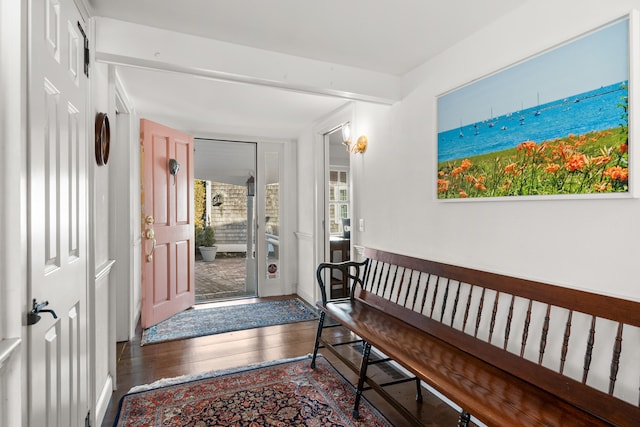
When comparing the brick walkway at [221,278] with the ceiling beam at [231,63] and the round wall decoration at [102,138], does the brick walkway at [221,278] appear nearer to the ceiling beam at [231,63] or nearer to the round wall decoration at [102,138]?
the round wall decoration at [102,138]

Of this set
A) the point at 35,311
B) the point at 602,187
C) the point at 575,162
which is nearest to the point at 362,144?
the point at 575,162

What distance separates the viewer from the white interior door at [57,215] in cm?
108

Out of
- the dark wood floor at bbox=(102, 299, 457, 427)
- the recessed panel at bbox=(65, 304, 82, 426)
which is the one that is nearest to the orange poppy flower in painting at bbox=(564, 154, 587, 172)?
the dark wood floor at bbox=(102, 299, 457, 427)

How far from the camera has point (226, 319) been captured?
3.83 meters

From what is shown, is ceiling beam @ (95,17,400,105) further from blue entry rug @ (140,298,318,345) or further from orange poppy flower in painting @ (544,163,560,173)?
blue entry rug @ (140,298,318,345)

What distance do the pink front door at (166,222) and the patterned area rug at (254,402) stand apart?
1.43 metres

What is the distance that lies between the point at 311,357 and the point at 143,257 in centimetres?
193

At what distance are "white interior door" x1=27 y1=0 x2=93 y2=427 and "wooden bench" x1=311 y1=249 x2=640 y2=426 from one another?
1463mm

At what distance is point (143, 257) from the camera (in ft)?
11.3

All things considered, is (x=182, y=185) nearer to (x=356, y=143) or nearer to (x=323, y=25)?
(x=356, y=143)

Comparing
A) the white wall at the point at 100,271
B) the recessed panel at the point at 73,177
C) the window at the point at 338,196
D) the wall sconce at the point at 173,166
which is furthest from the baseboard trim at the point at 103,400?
the window at the point at 338,196

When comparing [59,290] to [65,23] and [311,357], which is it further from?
[311,357]

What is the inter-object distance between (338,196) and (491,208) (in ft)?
13.0

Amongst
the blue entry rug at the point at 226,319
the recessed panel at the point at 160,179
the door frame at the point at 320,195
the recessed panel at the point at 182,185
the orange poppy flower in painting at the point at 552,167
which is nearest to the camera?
the orange poppy flower in painting at the point at 552,167
